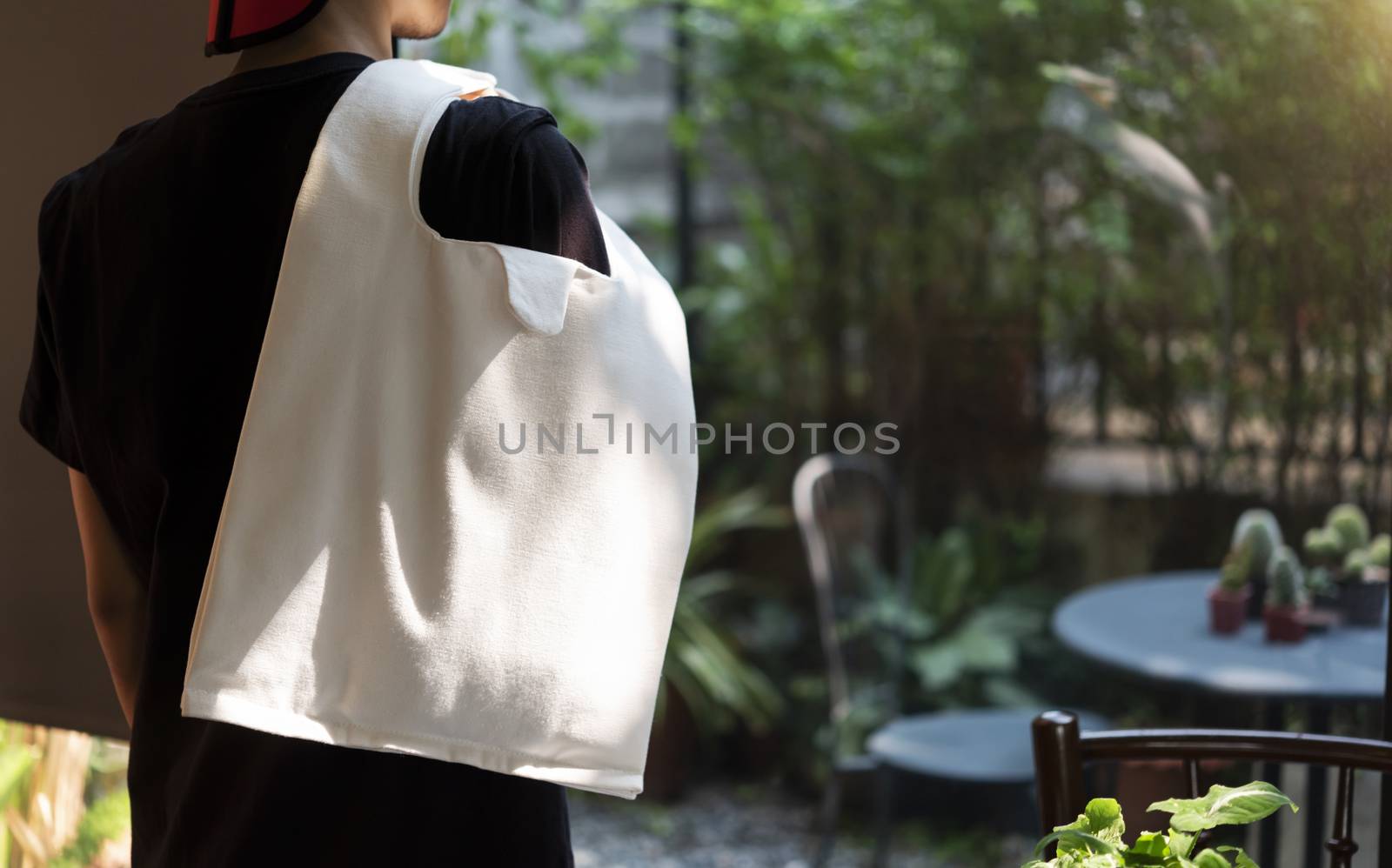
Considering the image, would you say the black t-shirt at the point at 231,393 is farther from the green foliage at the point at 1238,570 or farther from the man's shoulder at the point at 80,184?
the green foliage at the point at 1238,570

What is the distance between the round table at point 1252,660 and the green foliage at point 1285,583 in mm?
58

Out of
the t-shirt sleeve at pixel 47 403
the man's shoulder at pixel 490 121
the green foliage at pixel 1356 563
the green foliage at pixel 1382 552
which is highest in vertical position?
the man's shoulder at pixel 490 121

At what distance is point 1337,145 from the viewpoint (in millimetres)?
2105

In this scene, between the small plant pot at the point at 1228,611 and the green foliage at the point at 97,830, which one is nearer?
the green foliage at the point at 97,830

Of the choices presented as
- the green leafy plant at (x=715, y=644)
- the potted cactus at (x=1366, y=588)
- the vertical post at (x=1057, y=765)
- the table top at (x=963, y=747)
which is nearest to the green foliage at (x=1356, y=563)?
the potted cactus at (x=1366, y=588)

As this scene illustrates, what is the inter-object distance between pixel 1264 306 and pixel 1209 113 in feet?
1.36

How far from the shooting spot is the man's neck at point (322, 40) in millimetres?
757

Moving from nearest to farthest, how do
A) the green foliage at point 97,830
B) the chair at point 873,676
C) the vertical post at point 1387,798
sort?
the vertical post at point 1387,798
the green foliage at point 97,830
the chair at point 873,676

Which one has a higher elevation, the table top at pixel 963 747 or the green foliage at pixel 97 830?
the green foliage at pixel 97 830

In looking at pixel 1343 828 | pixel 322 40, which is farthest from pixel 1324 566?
pixel 322 40

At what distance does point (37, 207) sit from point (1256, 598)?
6.00 ft

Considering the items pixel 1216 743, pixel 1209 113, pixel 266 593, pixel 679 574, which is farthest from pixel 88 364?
pixel 1209 113

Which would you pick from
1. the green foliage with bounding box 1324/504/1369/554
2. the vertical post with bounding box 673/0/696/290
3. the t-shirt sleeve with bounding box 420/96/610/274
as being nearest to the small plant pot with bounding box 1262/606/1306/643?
the green foliage with bounding box 1324/504/1369/554

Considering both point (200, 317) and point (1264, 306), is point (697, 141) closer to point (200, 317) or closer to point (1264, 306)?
point (1264, 306)
